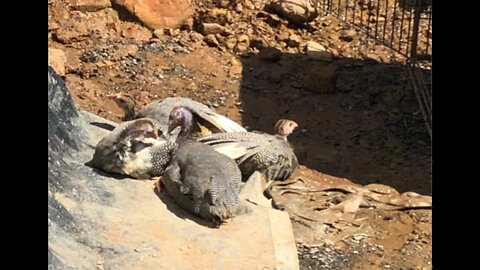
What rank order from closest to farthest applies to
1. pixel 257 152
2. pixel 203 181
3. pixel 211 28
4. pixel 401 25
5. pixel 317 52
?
pixel 203 181 < pixel 257 152 < pixel 401 25 < pixel 317 52 < pixel 211 28

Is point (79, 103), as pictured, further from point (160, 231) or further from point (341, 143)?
point (160, 231)

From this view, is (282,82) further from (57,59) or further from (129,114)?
(57,59)

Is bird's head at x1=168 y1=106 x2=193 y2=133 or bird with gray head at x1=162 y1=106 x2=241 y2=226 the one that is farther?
bird's head at x1=168 y1=106 x2=193 y2=133

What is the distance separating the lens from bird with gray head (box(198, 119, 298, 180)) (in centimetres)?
597

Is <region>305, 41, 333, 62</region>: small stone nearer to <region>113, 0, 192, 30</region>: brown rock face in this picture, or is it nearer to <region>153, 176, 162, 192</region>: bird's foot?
<region>113, 0, 192, 30</region>: brown rock face

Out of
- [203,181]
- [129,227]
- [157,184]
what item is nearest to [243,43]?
[157,184]

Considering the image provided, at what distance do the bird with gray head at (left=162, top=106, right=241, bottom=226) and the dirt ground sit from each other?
0.89 m

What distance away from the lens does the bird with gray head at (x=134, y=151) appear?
5461mm

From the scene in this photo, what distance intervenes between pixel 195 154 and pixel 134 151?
1.12 feet

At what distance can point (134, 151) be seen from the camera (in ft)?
18.2

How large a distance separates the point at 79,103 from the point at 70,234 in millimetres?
2779

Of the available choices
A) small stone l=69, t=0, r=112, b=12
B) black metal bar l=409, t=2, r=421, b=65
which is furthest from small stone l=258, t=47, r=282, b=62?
small stone l=69, t=0, r=112, b=12

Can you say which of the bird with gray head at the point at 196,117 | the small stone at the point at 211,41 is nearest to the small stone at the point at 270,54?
the small stone at the point at 211,41
